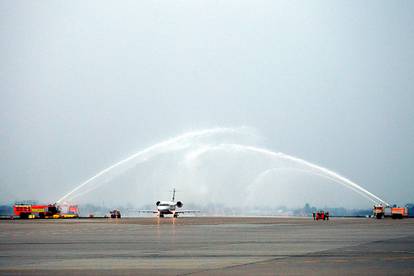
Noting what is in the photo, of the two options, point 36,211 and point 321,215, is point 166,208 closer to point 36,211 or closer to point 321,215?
point 36,211

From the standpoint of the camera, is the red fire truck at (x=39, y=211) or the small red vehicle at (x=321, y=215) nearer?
the small red vehicle at (x=321, y=215)

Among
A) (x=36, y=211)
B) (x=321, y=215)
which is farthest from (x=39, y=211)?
(x=321, y=215)

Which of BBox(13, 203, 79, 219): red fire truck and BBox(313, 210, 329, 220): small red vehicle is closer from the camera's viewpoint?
BBox(313, 210, 329, 220): small red vehicle

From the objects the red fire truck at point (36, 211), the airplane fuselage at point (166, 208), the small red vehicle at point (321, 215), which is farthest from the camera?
the airplane fuselage at point (166, 208)

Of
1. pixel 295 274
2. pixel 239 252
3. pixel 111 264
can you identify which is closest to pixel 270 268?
pixel 295 274

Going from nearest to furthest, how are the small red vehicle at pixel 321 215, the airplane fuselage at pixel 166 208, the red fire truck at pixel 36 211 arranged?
the small red vehicle at pixel 321 215
the red fire truck at pixel 36 211
the airplane fuselage at pixel 166 208

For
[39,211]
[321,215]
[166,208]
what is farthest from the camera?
[166,208]

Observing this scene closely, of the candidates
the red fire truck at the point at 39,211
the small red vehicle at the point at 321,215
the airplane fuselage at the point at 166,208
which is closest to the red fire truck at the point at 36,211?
the red fire truck at the point at 39,211

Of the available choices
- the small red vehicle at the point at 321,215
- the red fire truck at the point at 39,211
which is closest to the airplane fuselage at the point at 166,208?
the red fire truck at the point at 39,211

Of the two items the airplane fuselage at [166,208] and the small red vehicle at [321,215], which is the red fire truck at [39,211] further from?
the small red vehicle at [321,215]

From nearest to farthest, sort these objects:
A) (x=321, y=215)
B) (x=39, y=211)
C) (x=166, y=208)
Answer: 1. (x=321, y=215)
2. (x=39, y=211)
3. (x=166, y=208)

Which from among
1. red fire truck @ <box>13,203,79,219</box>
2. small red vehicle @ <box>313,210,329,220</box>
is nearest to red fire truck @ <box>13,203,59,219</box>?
red fire truck @ <box>13,203,79,219</box>

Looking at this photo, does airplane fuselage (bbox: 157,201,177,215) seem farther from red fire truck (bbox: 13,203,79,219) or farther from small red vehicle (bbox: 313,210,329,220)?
small red vehicle (bbox: 313,210,329,220)

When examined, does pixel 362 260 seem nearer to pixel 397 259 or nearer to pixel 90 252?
pixel 397 259
